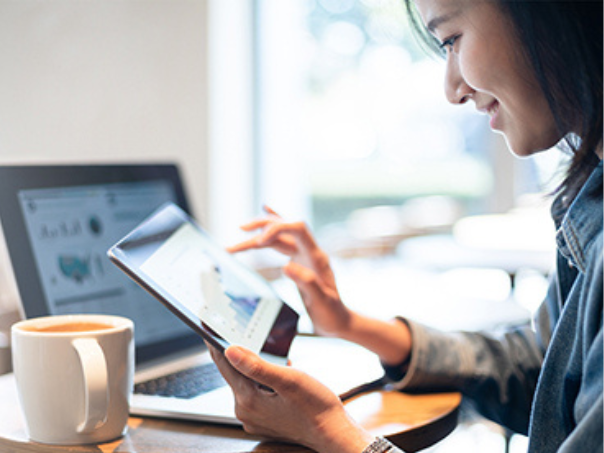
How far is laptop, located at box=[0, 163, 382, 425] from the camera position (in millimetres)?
812

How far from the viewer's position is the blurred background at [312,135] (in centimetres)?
147

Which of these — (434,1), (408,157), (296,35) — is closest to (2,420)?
(434,1)

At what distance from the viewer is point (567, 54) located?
666 millimetres

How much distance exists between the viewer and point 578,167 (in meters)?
0.81

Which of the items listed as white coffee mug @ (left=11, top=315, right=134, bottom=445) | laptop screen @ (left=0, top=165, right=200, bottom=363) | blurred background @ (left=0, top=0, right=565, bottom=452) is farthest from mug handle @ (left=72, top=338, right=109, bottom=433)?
blurred background @ (left=0, top=0, right=565, bottom=452)

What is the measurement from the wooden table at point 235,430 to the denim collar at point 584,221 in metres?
0.23

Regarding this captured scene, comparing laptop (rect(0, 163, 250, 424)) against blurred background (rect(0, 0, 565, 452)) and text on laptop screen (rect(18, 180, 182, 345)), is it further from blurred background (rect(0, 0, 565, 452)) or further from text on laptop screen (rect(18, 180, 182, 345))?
blurred background (rect(0, 0, 565, 452))

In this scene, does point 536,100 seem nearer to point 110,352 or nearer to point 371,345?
point 371,345

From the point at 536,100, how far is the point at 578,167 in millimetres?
124

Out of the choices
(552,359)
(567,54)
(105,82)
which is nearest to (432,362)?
(552,359)

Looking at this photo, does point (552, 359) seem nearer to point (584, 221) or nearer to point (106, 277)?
point (584, 221)

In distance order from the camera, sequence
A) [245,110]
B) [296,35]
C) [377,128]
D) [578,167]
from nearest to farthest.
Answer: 1. [578,167]
2. [245,110]
3. [296,35]
4. [377,128]

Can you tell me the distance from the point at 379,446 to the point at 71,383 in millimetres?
284

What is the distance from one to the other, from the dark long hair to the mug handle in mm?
492
